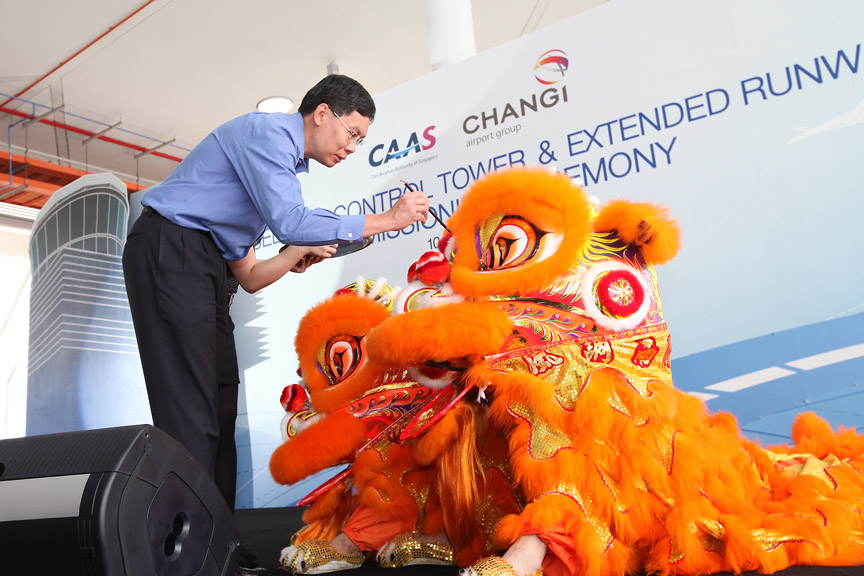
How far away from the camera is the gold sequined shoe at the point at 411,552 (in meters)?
1.65

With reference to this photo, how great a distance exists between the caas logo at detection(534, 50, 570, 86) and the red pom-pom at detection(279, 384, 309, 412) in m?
1.74

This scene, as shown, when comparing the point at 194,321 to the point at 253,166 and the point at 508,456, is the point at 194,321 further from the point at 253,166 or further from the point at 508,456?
the point at 508,456

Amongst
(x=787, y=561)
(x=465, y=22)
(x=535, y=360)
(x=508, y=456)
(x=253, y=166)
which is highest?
(x=465, y=22)

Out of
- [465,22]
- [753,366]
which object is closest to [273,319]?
[465,22]

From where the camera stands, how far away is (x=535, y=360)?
145 centimetres

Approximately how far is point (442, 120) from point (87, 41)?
135 inches

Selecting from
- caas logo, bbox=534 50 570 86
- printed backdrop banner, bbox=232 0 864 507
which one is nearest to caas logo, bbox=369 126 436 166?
printed backdrop banner, bbox=232 0 864 507

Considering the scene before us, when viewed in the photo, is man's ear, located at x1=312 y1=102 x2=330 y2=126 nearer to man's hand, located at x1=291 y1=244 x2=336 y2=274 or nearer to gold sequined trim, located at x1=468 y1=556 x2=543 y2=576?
man's hand, located at x1=291 y1=244 x2=336 y2=274

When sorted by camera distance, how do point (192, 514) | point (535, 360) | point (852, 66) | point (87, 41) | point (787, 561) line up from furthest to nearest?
point (87, 41), point (852, 66), point (535, 360), point (787, 561), point (192, 514)

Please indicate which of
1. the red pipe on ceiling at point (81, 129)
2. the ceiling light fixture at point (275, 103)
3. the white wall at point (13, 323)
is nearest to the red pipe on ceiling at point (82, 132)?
the red pipe on ceiling at point (81, 129)

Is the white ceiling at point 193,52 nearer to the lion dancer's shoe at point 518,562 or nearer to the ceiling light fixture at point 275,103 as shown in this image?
the ceiling light fixture at point 275,103

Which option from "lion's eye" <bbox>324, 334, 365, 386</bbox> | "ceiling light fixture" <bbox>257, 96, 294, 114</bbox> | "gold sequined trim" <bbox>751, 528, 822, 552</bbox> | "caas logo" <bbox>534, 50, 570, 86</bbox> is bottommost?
"gold sequined trim" <bbox>751, 528, 822, 552</bbox>

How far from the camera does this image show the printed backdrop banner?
232 cm

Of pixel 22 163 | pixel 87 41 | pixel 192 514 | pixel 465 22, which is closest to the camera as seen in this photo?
pixel 192 514
